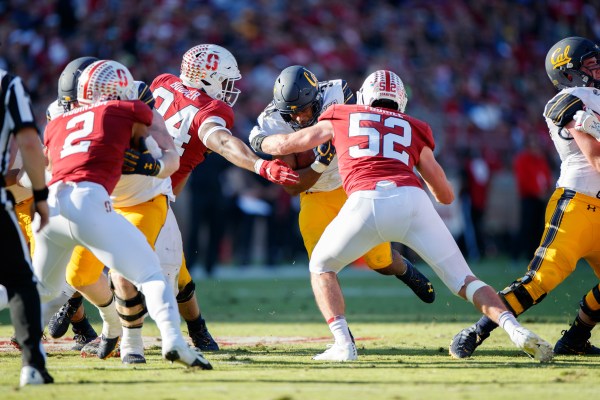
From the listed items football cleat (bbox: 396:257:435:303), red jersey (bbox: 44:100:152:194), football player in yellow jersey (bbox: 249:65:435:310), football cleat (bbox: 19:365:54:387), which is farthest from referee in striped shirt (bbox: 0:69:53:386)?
football cleat (bbox: 396:257:435:303)

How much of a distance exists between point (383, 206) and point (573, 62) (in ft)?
6.42

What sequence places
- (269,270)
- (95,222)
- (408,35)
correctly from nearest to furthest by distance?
(95,222)
(269,270)
(408,35)

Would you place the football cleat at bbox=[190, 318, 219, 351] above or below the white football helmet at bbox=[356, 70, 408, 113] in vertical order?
below

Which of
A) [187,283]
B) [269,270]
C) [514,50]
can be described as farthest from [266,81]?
[187,283]

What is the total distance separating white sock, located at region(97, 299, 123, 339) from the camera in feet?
21.6

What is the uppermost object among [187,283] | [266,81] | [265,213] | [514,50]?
[514,50]

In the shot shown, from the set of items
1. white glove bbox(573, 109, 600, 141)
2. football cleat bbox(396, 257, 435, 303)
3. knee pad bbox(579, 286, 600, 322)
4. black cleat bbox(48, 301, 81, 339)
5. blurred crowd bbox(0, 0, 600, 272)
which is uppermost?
blurred crowd bbox(0, 0, 600, 272)

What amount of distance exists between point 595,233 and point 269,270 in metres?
10.2

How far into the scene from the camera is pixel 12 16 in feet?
54.7

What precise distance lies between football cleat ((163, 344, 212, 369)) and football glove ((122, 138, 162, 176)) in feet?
3.66

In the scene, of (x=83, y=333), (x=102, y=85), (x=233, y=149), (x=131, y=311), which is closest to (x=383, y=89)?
(x=233, y=149)

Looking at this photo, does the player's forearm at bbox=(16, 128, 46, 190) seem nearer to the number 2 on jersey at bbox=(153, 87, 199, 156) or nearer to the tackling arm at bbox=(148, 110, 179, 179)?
the tackling arm at bbox=(148, 110, 179, 179)

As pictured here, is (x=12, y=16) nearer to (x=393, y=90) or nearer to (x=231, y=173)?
(x=231, y=173)

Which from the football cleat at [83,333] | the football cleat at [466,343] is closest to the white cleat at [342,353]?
the football cleat at [466,343]
